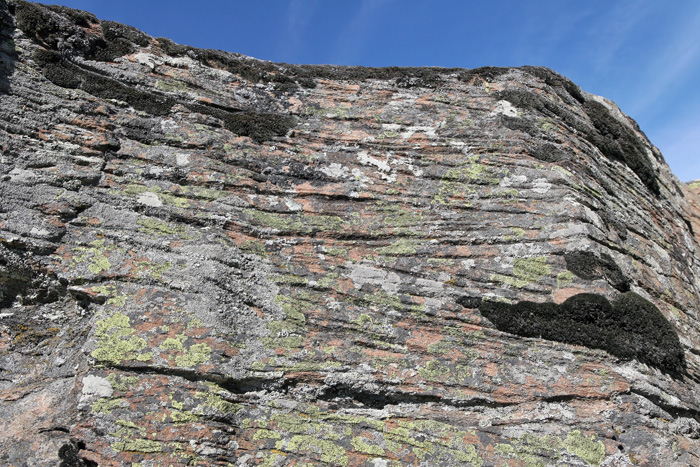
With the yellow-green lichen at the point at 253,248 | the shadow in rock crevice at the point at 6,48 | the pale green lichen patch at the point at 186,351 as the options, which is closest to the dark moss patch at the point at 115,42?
the shadow in rock crevice at the point at 6,48

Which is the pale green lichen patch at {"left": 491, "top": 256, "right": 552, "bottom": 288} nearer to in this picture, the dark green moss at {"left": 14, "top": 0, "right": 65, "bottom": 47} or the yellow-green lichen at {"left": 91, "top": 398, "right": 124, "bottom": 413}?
the yellow-green lichen at {"left": 91, "top": 398, "right": 124, "bottom": 413}

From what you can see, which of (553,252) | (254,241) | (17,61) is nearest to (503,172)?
(553,252)

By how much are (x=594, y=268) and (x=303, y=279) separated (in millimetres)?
5916

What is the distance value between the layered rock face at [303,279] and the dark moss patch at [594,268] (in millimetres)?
45

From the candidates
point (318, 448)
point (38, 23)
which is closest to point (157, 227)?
point (318, 448)

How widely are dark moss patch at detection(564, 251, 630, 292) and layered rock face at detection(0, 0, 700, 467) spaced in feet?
0.15

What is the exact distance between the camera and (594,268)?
376 inches

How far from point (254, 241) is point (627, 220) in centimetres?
955

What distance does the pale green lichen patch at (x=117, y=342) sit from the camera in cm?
756

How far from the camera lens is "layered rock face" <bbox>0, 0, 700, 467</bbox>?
24.7 feet

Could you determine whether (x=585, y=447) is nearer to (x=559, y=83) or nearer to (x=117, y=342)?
(x=117, y=342)

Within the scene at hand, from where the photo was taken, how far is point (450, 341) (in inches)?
342

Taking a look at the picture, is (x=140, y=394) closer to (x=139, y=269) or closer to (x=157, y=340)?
(x=157, y=340)

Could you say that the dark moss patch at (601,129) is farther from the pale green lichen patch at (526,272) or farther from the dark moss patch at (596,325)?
the dark moss patch at (596,325)
